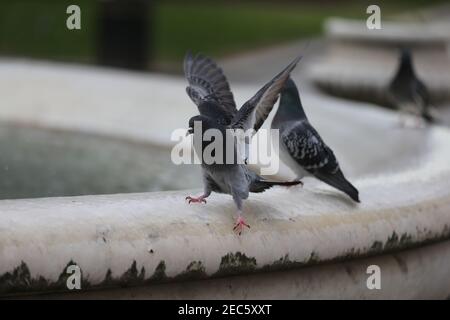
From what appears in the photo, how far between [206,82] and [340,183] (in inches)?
21.8

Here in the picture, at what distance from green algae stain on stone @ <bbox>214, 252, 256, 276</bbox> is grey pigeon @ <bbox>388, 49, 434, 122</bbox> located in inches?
149

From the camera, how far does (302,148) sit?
11.0 feet

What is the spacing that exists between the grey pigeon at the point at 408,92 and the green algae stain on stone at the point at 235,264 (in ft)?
12.4

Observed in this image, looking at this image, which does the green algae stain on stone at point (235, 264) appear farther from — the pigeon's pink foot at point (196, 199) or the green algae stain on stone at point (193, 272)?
the pigeon's pink foot at point (196, 199)

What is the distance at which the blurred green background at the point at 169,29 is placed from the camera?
14680 millimetres

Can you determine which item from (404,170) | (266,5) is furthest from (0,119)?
(266,5)

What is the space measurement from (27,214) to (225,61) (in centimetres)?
1215

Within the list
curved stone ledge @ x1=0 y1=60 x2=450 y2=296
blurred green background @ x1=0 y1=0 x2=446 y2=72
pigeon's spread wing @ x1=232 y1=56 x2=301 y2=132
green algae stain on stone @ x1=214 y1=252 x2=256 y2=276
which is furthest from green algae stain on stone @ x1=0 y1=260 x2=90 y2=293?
blurred green background @ x1=0 y1=0 x2=446 y2=72

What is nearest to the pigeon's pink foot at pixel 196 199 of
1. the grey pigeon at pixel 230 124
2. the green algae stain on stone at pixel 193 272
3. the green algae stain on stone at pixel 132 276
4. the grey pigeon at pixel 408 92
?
the grey pigeon at pixel 230 124

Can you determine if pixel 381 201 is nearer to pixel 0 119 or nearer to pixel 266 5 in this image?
pixel 0 119

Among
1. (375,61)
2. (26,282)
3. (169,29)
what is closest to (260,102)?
(26,282)

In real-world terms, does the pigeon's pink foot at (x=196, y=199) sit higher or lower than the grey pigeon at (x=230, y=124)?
lower

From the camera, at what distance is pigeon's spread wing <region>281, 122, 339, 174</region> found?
3340mm

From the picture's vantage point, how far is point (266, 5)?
79.0 feet
